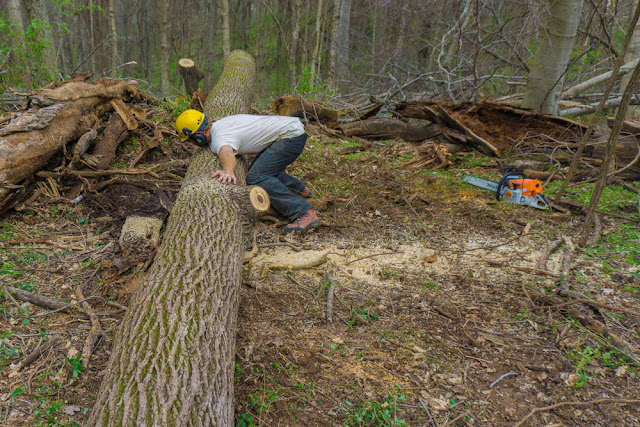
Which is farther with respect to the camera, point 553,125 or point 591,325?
point 553,125

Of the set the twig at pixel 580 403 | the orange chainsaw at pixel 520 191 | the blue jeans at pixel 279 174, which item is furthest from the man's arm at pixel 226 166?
the orange chainsaw at pixel 520 191

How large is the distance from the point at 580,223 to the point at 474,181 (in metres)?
1.41

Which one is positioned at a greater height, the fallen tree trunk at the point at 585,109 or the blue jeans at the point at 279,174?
the fallen tree trunk at the point at 585,109

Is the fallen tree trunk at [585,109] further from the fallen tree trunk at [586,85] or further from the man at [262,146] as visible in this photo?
the man at [262,146]

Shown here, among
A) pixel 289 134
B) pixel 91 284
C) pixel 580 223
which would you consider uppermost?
pixel 289 134

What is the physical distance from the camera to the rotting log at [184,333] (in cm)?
172

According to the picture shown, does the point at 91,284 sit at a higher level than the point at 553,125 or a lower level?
lower

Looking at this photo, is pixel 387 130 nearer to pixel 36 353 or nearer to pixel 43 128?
pixel 43 128

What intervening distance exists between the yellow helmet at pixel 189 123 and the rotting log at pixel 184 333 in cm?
108

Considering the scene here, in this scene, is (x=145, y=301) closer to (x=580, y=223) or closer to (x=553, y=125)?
→ (x=580, y=223)

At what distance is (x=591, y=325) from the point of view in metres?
2.67

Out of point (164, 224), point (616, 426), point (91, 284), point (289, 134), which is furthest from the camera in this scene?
point (289, 134)

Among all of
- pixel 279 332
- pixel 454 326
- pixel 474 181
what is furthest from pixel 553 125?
pixel 279 332

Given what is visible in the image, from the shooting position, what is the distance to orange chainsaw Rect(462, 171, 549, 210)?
4549mm
